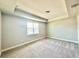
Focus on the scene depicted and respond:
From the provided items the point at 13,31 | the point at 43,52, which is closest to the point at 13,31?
the point at 13,31

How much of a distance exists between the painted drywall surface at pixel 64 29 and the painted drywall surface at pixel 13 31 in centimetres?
359

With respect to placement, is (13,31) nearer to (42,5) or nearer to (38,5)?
(38,5)

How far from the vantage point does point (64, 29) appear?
6.50 m

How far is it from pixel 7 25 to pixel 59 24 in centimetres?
503

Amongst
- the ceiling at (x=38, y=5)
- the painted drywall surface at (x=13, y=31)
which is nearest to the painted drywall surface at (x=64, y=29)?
the ceiling at (x=38, y=5)

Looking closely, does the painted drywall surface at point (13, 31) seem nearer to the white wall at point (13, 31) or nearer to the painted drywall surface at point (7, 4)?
the white wall at point (13, 31)

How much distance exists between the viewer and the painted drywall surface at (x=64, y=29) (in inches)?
224

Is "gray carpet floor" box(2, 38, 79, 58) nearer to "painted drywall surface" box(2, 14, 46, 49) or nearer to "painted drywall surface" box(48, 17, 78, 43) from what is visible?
"painted drywall surface" box(2, 14, 46, 49)

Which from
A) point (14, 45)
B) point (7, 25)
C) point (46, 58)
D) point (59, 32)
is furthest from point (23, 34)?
point (59, 32)

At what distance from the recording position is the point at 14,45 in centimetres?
409

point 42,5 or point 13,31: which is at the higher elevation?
point 42,5

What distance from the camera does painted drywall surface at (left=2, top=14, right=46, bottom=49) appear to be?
3571 millimetres

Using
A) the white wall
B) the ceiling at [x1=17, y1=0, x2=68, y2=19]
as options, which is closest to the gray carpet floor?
the white wall

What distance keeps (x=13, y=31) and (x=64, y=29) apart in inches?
180
